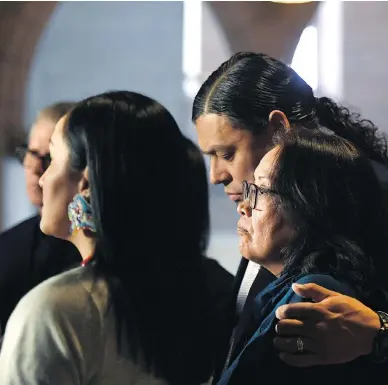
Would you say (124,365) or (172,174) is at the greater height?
(172,174)

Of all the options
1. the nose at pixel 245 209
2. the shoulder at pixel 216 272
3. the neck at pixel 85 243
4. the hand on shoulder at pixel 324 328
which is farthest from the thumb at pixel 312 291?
the shoulder at pixel 216 272

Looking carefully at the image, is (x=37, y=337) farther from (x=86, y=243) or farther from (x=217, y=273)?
(x=217, y=273)

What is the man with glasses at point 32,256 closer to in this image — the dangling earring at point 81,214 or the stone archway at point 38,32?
the stone archway at point 38,32

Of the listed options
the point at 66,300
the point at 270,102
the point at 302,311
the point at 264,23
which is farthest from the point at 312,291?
the point at 264,23

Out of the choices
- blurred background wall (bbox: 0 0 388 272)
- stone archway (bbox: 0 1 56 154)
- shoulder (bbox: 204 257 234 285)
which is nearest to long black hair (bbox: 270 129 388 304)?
shoulder (bbox: 204 257 234 285)

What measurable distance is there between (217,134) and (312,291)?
409mm

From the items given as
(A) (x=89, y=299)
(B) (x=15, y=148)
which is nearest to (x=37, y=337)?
(A) (x=89, y=299)

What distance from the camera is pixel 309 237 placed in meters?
0.90

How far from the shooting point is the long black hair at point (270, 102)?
3.68 ft

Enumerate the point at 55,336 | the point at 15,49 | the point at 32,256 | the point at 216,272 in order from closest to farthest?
the point at 55,336
the point at 216,272
the point at 32,256
the point at 15,49

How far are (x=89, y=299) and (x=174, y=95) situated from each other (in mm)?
877

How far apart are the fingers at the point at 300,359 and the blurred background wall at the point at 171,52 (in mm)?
591

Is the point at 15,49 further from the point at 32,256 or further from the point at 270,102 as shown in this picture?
the point at 270,102

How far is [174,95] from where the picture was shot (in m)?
1.60
